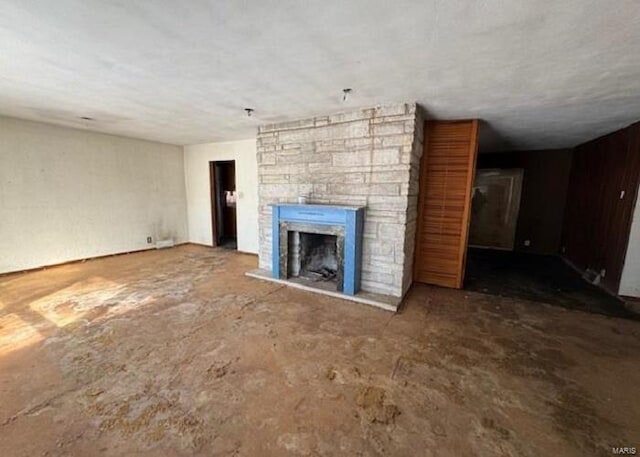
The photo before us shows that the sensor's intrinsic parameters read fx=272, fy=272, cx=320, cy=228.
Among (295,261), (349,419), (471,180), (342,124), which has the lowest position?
(349,419)

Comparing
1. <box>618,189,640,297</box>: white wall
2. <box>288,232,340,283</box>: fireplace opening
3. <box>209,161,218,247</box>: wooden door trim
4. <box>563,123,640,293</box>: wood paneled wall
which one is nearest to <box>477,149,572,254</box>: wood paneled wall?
<box>563,123,640,293</box>: wood paneled wall

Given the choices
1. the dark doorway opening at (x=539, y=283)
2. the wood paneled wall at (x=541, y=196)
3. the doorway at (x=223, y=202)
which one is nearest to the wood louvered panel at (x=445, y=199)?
the dark doorway opening at (x=539, y=283)

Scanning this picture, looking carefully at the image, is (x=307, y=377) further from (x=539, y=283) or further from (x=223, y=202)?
(x=223, y=202)

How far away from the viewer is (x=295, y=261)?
12.7ft

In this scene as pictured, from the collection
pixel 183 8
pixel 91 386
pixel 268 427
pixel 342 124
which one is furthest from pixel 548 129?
pixel 91 386

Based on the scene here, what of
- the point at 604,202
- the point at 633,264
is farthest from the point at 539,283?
the point at 604,202

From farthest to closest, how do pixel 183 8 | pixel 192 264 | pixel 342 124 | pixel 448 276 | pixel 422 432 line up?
pixel 192 264 → pixel 448 276 → pixel 342 124 → pixel 422 432 → pixel 183 8

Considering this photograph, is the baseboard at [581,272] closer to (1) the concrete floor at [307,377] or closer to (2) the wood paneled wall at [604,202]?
(2) the wood paneled wall at [604,202]

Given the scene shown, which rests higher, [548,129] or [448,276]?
[548,129]

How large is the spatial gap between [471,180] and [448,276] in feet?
4.22

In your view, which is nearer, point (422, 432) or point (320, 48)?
point (422, 432)

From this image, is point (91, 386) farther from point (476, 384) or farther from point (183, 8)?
point (476, 384)

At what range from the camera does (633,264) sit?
328cm

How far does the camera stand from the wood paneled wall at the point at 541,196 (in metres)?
5.56
